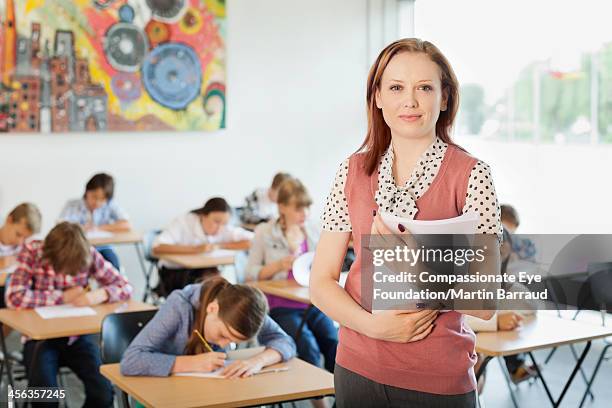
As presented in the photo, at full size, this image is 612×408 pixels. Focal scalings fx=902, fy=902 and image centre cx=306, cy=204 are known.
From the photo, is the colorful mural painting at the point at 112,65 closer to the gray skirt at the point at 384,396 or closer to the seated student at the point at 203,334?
the seated student at the point at 203,334

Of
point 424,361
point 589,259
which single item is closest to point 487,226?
point 424,361

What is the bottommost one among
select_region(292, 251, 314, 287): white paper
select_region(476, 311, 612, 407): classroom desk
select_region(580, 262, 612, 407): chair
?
select_region(476, 311, 612, 407): classroom desk

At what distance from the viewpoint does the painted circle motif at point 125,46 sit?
729cm

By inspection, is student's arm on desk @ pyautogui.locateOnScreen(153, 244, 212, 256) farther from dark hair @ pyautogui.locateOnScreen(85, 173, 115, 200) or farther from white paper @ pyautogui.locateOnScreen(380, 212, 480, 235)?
white paper @ pyautogui.locateOnScreen(380, 212, 480, 235)

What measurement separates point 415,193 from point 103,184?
17.3ft

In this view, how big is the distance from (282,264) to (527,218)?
2.92m

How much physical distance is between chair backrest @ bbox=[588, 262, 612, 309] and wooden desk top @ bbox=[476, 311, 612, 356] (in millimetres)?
337

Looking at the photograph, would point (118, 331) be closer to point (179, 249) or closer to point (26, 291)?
point (26, 291)

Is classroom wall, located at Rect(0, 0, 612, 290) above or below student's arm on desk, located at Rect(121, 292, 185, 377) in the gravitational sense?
above

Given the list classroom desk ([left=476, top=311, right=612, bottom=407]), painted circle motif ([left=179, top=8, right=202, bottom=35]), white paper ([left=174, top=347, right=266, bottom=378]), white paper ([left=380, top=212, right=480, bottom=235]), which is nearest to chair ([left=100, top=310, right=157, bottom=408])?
white paper ([left=174, top=347, right=266, bottom=378])

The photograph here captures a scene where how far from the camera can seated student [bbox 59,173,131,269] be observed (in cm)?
675

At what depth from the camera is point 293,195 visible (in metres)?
5.19

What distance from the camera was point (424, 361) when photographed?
Result: 5.88ft

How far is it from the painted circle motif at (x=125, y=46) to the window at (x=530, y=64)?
2.60 m
